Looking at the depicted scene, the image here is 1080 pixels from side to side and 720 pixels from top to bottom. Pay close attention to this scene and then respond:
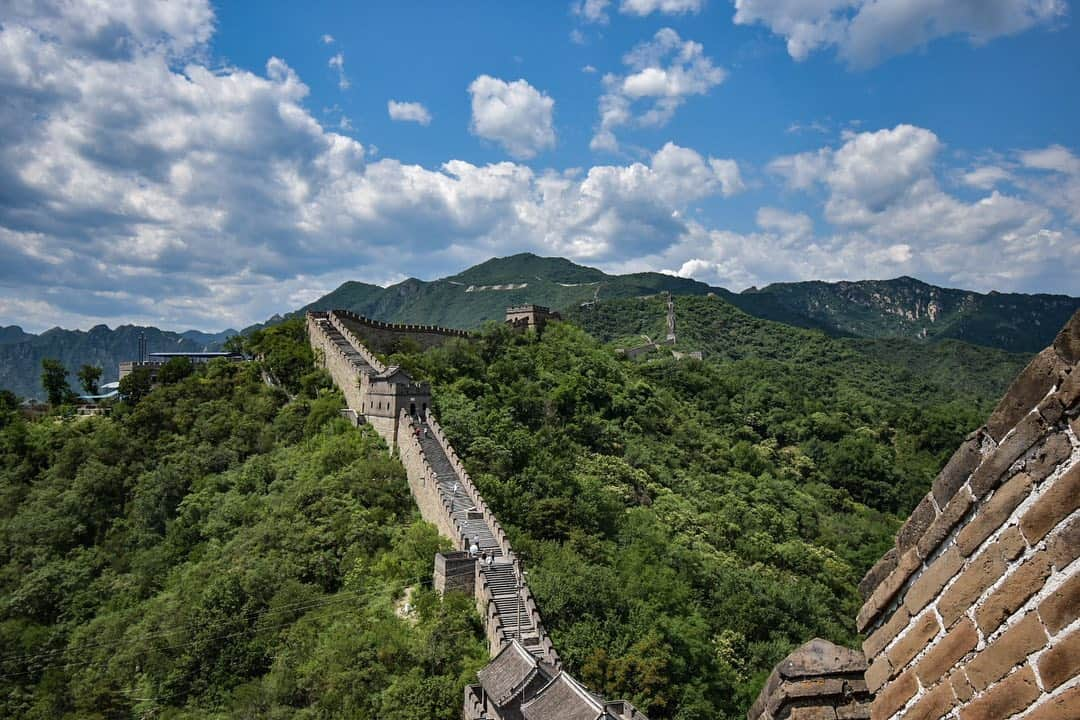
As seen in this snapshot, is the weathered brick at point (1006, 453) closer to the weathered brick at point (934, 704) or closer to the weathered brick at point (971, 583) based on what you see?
the weathered brick at point (971, 583)

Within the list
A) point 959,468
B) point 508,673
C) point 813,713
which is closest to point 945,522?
point 959,468

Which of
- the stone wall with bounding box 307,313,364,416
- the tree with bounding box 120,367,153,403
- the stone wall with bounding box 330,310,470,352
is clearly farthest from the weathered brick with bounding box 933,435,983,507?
the tree with bounding box 120,367,153,403

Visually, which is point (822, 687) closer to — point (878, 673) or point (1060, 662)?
point (878, 673)

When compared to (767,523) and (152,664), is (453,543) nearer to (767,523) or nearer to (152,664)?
(152,664)

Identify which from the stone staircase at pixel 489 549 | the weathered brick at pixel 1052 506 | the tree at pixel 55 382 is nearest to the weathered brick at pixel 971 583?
the weathered brick at pixel 1052 506

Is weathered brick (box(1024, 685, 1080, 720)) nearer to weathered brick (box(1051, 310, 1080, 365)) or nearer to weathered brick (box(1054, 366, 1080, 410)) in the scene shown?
weathered brick (box(1054, 366, 1080, 410))

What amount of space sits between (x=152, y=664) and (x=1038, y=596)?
1315 inches

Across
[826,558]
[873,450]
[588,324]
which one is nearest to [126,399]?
[826,558]

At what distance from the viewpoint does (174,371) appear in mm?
54594

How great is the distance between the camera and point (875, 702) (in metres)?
3.95

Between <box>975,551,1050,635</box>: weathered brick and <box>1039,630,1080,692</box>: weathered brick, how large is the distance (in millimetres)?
232

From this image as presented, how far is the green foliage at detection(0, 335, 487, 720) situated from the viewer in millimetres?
25484

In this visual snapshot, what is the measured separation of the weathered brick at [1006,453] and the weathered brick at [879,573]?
834 millimetres

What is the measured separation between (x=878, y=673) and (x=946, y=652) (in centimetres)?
61
